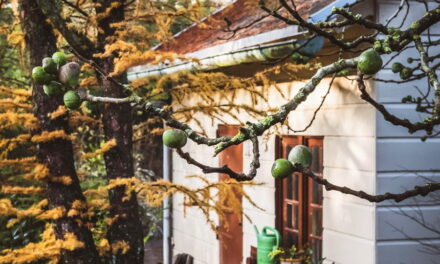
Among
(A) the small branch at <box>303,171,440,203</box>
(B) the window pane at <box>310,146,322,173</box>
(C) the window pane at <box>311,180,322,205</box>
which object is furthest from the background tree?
(A) the small branch at <box>303,171,440,203</box>

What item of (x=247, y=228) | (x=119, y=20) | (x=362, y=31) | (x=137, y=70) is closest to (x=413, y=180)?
(x=362, y=31)

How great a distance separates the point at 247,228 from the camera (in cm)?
746

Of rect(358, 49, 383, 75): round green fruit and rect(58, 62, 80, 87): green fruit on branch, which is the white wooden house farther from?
rect(358, 49, 383, 75): round green fruit

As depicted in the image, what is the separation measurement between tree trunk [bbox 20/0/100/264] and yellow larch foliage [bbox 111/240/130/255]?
313mm

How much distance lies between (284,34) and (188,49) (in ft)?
12.8

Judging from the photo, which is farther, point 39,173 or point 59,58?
point 39,173

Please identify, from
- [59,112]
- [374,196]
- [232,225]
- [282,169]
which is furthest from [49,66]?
[232,225]

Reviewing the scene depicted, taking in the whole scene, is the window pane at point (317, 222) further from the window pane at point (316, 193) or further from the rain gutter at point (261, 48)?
the rain gutter at point (261, 48)

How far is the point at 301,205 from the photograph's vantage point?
6.27 meters

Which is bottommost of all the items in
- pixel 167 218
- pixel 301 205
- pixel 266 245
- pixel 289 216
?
pixel 167 218

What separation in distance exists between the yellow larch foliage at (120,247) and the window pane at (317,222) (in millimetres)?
2160

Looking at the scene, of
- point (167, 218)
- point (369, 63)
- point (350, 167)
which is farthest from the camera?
point (167, 218)

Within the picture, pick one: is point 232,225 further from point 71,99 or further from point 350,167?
point 71,99

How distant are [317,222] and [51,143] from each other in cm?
308
